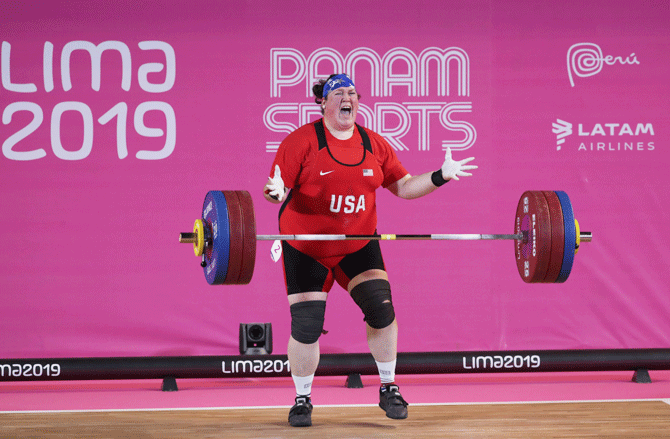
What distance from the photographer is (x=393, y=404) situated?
283 cm

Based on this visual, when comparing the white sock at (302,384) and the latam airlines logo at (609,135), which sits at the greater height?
the latam airlines logo at (609,135)

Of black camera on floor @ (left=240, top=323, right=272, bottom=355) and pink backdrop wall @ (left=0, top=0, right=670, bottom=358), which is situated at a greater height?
pink backdrop wall @ (left=0, top=0, right=670, bottom=358)

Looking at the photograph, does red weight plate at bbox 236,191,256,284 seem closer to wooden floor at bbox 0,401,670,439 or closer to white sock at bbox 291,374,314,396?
white sock at bbox 291,374,314,396

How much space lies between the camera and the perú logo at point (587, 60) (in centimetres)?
428

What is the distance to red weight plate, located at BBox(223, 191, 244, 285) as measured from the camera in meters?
2.57

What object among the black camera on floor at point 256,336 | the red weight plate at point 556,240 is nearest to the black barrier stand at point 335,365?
the black camera on floor at point 256,336

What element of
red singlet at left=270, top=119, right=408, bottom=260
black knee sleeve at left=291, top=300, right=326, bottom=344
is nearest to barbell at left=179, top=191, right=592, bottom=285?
red singlet at left=270, top=119, right=408, bottom=260

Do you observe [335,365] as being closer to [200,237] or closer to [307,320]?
[307,320]

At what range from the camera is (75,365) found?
368 centimetres

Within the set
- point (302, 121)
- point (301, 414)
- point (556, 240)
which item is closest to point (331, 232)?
point (301, 414)

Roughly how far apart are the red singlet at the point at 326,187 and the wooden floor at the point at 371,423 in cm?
69

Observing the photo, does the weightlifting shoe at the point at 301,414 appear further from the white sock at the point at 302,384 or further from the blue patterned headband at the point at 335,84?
the blue patterned headband at the point at 335,84

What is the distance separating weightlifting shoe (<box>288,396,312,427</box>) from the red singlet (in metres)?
0.58

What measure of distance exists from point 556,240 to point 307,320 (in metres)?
1.01
